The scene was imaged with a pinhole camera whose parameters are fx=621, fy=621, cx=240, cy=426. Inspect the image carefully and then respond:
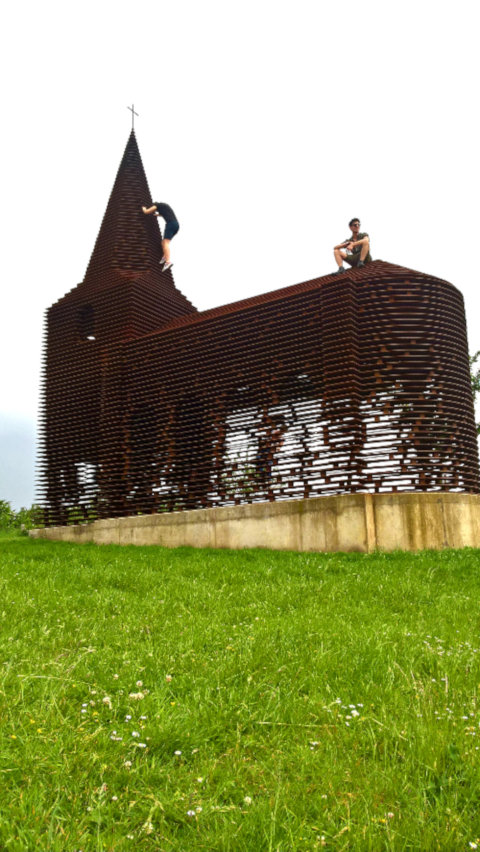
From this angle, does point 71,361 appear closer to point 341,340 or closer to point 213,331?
point 213,331

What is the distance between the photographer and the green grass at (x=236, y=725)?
9.34ft

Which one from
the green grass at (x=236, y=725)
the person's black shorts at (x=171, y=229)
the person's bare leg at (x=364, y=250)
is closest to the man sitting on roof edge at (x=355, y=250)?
the person's bare leg at (x=364, y=250)

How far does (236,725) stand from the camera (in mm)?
3990

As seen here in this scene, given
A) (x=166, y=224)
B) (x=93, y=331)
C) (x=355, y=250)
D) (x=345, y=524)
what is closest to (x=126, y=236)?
(x=166, y=224)

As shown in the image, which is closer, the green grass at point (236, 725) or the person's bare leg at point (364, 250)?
the green grass at point (236, 725)

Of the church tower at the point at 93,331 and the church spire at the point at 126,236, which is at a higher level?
the church spire at the point at 126,236

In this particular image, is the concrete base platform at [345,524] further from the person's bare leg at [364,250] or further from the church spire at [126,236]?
the church spire at [126,236]

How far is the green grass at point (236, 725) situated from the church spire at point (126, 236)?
723 inches

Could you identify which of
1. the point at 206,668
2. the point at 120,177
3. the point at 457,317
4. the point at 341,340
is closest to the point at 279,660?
the point at 206,668

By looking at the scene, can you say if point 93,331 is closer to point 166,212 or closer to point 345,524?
point 166,212

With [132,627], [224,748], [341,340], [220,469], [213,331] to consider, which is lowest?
[224,748]

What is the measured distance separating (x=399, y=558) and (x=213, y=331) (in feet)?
30.8

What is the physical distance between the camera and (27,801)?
2969 mm

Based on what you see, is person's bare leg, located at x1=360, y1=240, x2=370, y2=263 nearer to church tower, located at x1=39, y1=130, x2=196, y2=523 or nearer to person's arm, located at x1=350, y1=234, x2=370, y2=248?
person's arm, located at x1=350, y1=234, x2=370, y2=248
